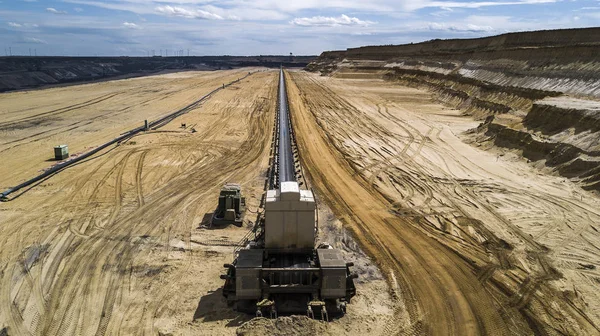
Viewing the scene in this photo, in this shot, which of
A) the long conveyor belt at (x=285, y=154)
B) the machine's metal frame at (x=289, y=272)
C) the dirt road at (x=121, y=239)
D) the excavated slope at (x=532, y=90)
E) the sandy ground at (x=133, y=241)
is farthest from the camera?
the excavated slope at (x=532, y=90)

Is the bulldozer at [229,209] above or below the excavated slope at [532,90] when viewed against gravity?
below

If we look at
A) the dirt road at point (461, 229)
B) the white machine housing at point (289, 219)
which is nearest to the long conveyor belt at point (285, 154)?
the dirt road at point (461, 229)

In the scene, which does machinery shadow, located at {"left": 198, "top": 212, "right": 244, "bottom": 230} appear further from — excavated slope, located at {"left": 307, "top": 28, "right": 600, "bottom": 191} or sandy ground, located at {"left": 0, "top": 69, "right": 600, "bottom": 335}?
excavated slope, located at {"left": 307, "top": 28, "right": 600, "bottom": 191}

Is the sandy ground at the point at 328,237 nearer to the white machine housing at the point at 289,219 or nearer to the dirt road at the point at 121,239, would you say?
the dirt road at the point at 121,239

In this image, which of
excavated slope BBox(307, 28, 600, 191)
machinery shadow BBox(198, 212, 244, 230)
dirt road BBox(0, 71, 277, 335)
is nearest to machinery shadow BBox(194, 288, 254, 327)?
dirt road BBox(0, 71, 277, 335)

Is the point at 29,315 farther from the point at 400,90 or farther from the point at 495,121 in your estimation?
the point at 400,90

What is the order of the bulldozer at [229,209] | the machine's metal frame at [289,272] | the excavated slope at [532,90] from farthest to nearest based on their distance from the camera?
the excavated slope at [532,90]
the bulldozer at [229,209]
the machine's metal frame at [289,272]

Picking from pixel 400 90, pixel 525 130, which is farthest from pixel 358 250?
pixel 400 90
